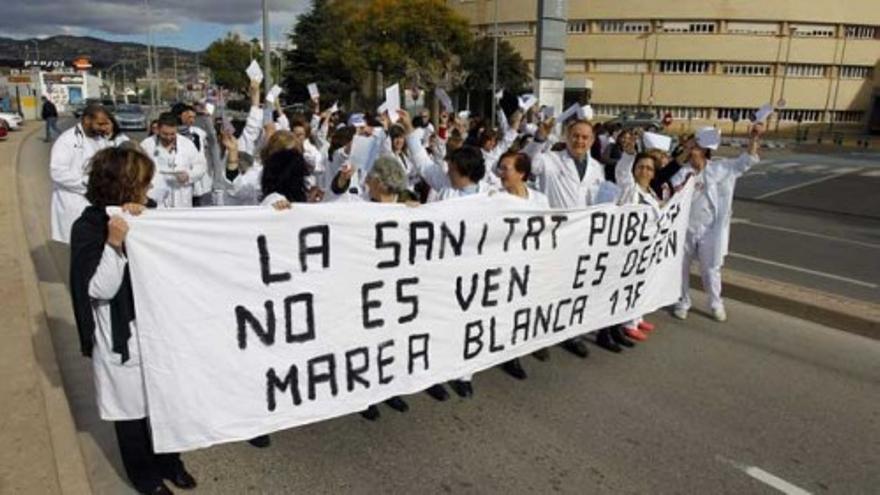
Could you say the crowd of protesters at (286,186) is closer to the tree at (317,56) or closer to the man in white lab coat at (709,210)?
the man in white lab coat at (709,210)

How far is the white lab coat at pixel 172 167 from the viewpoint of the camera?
623 cm

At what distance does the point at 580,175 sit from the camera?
552 cm

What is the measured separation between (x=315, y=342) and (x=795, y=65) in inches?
2901

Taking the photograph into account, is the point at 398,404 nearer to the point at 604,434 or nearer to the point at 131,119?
the point at 604,434

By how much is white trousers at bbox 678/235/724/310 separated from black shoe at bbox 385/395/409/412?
10.3ft

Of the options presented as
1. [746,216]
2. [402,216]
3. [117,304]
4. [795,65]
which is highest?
[795,65]

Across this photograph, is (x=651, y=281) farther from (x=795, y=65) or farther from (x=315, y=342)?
(x=795, y=65)

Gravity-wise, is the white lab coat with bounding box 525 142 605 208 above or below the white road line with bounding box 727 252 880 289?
above

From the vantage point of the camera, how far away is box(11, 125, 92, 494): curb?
3309 mm

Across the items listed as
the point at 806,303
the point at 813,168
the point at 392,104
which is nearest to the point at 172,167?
the point at 392,104

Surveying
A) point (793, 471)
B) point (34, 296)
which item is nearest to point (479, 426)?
point (793, 471)

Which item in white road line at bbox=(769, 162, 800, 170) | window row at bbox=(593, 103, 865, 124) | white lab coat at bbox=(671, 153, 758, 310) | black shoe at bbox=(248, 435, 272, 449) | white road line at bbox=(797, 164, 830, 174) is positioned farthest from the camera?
window row at bbox=(593, 103, 865, 124)

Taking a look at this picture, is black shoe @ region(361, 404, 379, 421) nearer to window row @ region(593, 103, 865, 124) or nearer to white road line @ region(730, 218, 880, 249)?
white road line @ region(730, 218, 880, 249)

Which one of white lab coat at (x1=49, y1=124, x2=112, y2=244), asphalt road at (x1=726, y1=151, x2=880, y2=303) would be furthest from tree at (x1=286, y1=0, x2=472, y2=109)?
white lab coat at (x1=49, y1=124, x2=112, y2=244)
